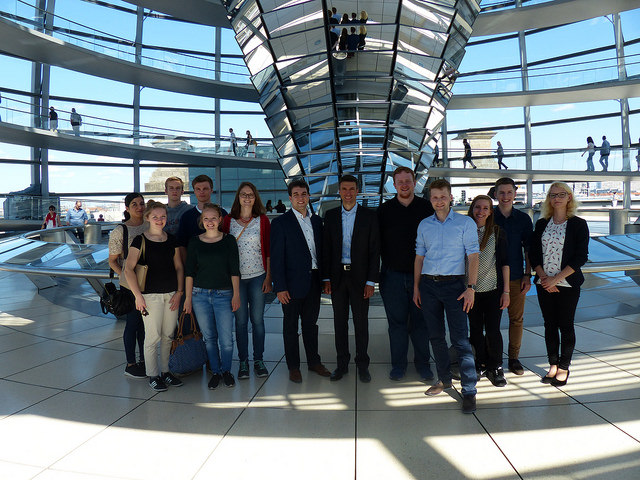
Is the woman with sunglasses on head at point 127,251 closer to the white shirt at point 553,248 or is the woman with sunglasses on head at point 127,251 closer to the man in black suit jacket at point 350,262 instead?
the man in black suit jacket at point 350,262

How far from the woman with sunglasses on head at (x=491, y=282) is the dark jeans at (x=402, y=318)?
514 mm

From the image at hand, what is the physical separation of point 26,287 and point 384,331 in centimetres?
790

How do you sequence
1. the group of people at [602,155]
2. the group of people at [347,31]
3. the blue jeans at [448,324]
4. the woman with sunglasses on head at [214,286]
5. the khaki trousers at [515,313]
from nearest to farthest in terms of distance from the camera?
the blue jeans at [448,324]
the woman with sunglasses on head at [214,286]
the khaki trousers at [515,313]
the group of people at [347,31]
the group of people at [602,155]

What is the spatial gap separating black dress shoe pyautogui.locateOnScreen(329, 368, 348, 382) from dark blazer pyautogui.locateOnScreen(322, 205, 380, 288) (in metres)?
0.81

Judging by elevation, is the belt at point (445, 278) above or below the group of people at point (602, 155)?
below

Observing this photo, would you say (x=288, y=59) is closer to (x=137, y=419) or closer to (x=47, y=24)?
(x=137, y=419)

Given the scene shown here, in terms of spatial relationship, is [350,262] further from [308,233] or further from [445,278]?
[445,278]

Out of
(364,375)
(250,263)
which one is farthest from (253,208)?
(364,375)

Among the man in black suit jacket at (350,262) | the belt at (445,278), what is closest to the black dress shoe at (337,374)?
the man in black suit jacket at (350,262)

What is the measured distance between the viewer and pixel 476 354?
4.17 metres

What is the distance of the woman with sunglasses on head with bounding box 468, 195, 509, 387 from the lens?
12.7ft

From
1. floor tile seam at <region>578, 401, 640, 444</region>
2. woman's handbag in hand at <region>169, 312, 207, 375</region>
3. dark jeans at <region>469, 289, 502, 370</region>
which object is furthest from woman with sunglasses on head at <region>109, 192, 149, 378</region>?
Result: floor tile seam at <region>578, 401, 640, 444</region>

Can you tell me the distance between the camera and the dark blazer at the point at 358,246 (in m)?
4.07

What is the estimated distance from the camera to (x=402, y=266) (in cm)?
412
